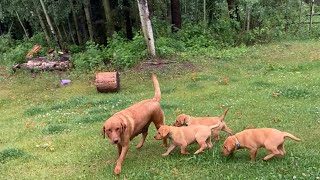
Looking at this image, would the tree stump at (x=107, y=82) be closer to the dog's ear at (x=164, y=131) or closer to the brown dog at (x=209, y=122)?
the brown dog at (x=209, y=122)

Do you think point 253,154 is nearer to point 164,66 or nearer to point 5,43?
point 164,66

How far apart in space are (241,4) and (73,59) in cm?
897

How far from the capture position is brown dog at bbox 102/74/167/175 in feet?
24.0

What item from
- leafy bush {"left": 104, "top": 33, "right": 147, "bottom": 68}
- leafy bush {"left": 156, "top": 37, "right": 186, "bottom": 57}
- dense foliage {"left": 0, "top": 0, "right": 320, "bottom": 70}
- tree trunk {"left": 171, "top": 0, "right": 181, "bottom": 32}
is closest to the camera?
leafy bush {"left": 104, "top": 33, "right": 147, "bottom": 68}

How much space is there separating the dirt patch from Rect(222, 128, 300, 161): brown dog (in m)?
9.26

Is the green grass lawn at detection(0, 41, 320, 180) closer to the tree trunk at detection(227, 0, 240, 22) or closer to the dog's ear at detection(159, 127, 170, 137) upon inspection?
the dog's ear at detection(159, 127, 170, 137)

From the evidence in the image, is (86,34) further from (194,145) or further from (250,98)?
(194,145)

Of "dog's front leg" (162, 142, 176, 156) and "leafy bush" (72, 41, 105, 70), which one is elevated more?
"dog's front leg" (162, 142, 176, 156)

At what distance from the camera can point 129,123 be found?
7730 millimetres

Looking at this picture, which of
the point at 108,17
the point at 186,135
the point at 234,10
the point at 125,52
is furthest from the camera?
the point at 234,10

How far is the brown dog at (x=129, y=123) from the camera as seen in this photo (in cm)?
731

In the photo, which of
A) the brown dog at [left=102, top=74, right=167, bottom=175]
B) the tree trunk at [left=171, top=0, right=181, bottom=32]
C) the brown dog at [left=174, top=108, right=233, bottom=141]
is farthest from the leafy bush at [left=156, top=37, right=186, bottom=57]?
the brown dog at [left=174, top=108, right=233, bottom=141]

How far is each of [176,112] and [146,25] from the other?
6.75 metres

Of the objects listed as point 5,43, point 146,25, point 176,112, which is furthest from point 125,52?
point 5,43
